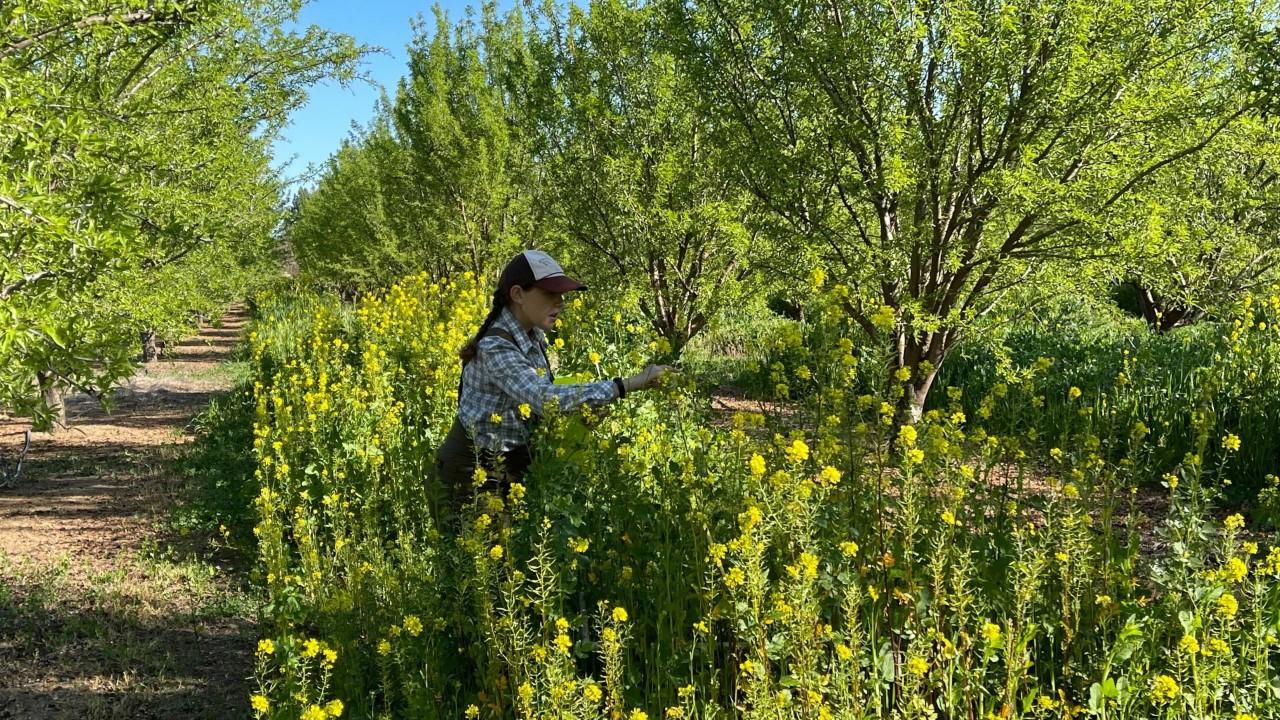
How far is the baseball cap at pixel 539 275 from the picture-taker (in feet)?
11.4

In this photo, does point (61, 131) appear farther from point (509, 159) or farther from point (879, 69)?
point (509, 159)

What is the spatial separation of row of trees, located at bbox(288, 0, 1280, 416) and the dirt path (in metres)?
3.36

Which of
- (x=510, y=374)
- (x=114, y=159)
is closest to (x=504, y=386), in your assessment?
(x=510, y=374)

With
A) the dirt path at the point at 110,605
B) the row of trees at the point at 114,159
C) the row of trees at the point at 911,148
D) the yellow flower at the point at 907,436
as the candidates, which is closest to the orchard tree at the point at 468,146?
the row of trees at the point at 114,159

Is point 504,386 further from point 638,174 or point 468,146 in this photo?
point 468,146

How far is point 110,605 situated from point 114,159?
7.70 ft

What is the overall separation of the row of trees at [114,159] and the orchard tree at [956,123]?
3.37 m

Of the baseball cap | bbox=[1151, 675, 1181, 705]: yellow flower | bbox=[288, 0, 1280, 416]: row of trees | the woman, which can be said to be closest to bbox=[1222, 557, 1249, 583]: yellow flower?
bbox=[1151, 675, 1181, 705]: yellow flower

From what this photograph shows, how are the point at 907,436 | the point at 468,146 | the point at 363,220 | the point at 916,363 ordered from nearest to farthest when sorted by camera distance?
the point at 907,436, the point at 916,363, the point at 468,146, the point at 363,220

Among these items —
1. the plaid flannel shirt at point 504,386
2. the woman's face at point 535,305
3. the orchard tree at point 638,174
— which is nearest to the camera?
the plaid flannel shirt at point 504,386

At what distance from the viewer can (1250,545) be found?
2396 mm

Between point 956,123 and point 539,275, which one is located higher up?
point 956,123

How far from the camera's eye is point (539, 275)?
3.46 m

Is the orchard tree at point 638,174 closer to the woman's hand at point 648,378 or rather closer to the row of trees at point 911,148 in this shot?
the row of trees at point 911,148
